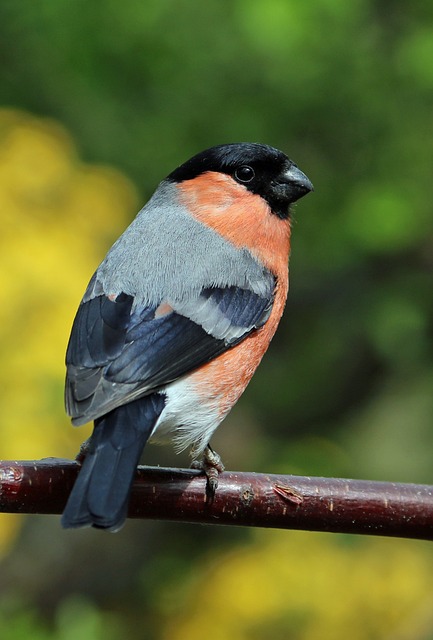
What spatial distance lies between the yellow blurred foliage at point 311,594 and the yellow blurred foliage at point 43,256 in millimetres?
1119

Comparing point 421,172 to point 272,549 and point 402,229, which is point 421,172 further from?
point 272,549

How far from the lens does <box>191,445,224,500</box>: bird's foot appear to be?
363cm

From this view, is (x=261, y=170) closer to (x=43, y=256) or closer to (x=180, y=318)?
(x=180, y=318)

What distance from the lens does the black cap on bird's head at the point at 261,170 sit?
15.2 feet

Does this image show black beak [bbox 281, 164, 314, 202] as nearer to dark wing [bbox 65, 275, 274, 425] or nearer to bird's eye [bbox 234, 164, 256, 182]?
bird's eye [bbox 234, 164, 256, 182]

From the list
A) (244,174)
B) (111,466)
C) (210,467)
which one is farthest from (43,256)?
(111,466)

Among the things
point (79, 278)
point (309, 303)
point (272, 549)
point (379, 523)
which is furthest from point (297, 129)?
point (379, 523)

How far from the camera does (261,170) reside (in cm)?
465

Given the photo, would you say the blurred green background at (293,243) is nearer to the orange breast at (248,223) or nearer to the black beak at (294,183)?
the orange breast at (248,223)

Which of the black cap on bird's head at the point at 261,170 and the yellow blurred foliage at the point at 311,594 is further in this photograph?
the yellow blurred foliage at the point at 311,594

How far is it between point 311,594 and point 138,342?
2.33 m

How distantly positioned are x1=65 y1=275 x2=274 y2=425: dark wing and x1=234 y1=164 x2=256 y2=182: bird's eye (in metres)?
0.67

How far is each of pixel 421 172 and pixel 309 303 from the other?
1.23m

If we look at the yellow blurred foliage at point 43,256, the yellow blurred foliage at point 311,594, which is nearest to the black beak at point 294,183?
the yellow blurred foliage at point 43,256
